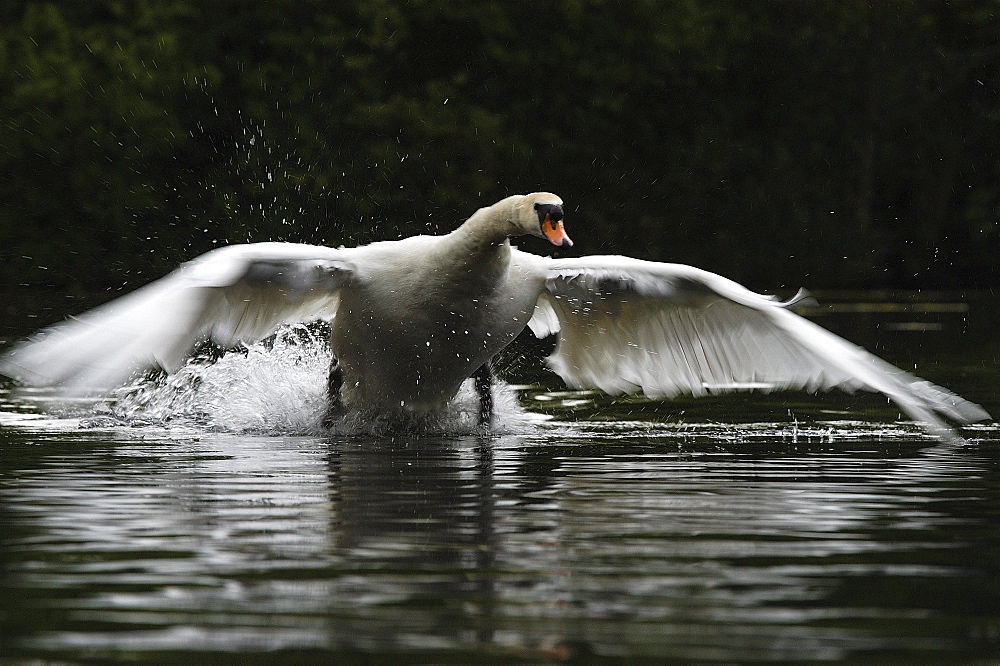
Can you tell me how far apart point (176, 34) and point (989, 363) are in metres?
22.3

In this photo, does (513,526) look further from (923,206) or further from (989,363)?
(923,206)

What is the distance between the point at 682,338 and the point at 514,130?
25772mm

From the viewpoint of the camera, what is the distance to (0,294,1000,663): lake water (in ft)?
14.3

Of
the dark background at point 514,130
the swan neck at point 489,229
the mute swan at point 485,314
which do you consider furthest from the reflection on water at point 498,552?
the dark background at point 514,130

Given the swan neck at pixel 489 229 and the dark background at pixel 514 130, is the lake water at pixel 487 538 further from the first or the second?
the dark background at pixel 514 130

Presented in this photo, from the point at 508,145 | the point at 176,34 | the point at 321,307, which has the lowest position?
the point at 321,307

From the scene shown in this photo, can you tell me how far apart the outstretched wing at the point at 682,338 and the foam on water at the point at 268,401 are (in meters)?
0.60

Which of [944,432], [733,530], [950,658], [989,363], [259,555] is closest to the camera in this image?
[950,658]

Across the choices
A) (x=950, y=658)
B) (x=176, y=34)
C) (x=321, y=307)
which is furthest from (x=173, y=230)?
(x=950, y=658)

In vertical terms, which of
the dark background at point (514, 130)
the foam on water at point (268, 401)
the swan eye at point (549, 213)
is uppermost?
the dark background at point (514, 130)

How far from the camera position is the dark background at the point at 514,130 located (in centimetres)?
3155

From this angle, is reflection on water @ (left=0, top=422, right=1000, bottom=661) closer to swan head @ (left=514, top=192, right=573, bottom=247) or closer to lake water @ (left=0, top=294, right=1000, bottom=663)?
lake water @ (left=0, top=294, right=1000, bottom=663)

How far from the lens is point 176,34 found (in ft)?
109

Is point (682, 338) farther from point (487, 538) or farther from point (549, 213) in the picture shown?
point (487, 538)
